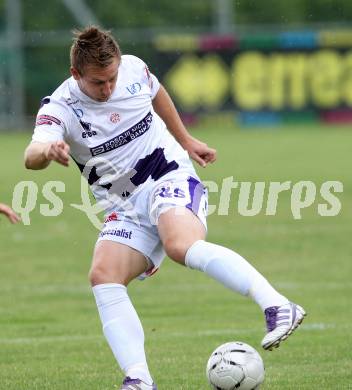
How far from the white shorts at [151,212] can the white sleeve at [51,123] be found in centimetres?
57

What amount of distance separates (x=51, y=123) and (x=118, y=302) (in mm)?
1056

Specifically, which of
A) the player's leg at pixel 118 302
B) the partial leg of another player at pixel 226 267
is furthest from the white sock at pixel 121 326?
the partial leg of another player at pixel 226 267

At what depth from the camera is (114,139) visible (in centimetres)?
647

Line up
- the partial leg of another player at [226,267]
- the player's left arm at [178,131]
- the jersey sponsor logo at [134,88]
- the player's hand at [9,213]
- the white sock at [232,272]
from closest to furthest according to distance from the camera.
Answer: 1. the partial leg of another player at [226,267]
2. the white sock at [232,272]
3. the player's hand at [9,213]
4. the jersey sponsor logo at [134,88]
5. the player's left arm at [178,131]

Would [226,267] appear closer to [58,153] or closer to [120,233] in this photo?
[120,233]

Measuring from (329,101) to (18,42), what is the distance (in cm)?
946

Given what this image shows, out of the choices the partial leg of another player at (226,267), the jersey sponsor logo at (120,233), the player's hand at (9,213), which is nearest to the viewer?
the partial leg of another player at (226,267)

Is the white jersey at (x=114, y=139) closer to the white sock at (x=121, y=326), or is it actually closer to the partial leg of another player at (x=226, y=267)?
the partial leg of another player at (x=226, y=267)

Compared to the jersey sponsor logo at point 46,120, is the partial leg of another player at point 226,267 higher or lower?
lower

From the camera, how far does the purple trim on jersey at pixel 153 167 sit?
6.51 meters

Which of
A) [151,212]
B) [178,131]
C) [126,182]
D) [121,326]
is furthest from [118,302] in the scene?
[178,131]

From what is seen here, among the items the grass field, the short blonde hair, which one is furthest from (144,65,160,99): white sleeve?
the grass field

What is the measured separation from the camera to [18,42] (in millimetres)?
34094

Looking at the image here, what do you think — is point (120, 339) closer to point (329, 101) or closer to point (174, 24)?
point (329, 101)
